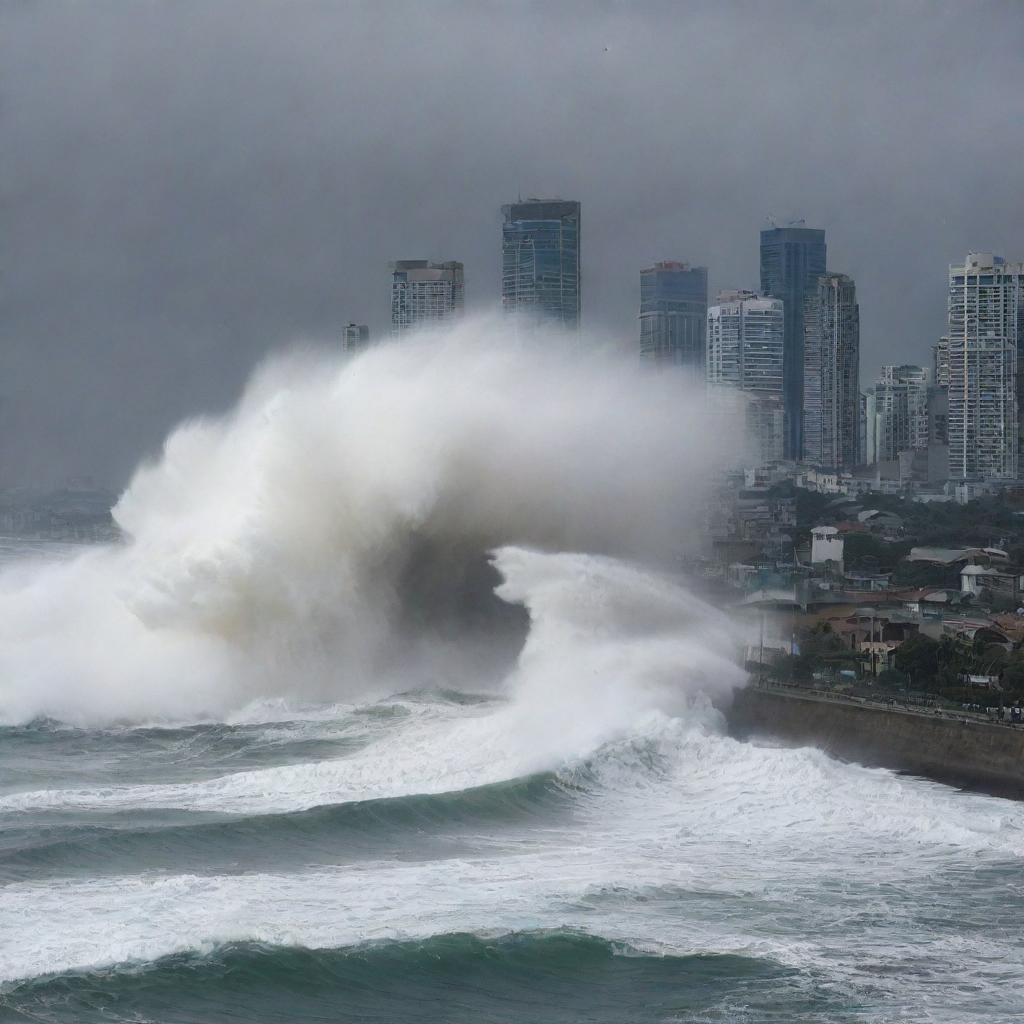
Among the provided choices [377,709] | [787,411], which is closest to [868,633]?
[377,709]

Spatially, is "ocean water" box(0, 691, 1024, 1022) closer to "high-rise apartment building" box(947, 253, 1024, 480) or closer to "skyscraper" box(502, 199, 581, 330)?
"high-rise apartment building" box(947, 253, 1024, 480)

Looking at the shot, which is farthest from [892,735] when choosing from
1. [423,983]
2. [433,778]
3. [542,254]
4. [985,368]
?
[542,254]

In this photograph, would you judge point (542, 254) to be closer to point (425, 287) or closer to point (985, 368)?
point (425, 287)

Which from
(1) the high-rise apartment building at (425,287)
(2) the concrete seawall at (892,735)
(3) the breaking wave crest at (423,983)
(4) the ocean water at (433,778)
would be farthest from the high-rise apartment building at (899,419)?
(3) the breaking wave crest at (423,983)

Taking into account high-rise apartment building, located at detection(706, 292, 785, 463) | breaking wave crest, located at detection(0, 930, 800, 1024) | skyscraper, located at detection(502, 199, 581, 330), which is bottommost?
breaking wave crest, located at detection(0, 930, 800, 1024)

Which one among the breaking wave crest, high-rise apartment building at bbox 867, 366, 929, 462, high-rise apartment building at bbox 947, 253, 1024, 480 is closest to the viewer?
the breaking wave crest

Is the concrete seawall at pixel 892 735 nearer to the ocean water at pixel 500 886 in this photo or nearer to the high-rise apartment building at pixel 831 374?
the ocean water at pixel 500 886

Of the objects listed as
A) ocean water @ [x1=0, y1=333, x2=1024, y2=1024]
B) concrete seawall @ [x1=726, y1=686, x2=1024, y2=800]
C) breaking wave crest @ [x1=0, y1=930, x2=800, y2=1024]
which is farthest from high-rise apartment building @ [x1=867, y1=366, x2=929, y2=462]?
breaking wave crest @ [x1=0, y1=930, x2=800, y2=1024]
